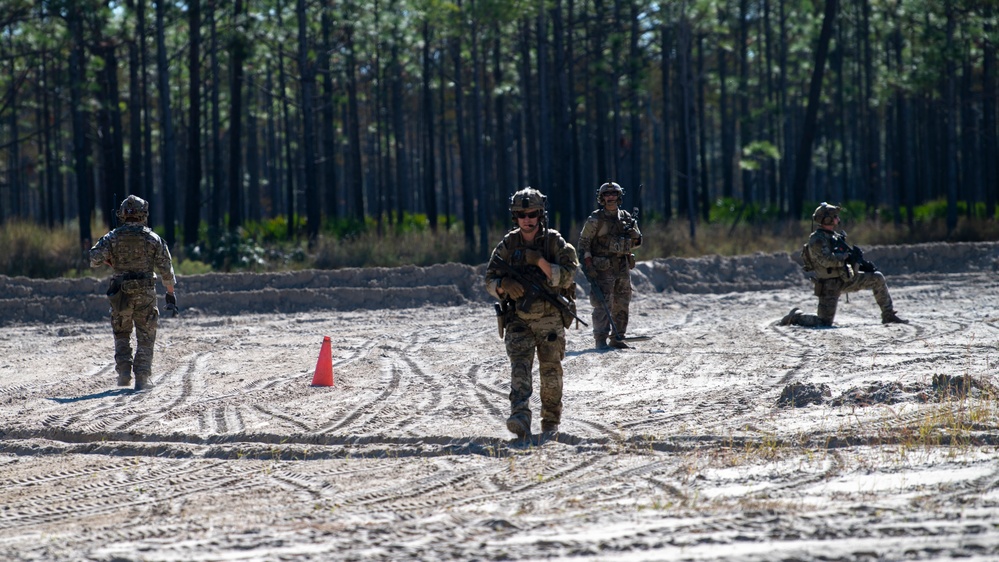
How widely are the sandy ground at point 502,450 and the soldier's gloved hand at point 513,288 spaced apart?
107cm

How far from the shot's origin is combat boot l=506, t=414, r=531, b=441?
25.2 ft

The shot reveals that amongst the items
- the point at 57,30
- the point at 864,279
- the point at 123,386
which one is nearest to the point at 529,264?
the point at 123,386

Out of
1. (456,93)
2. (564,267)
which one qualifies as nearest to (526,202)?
(564,267)

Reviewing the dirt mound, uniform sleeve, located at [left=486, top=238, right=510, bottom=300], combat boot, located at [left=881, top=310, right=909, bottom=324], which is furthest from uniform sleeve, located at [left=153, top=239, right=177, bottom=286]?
combat boot, located at [left=881, top=310, right=909, bottom=324]

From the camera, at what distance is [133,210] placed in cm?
1067

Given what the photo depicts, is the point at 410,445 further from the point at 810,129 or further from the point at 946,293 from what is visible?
the point at 810,129

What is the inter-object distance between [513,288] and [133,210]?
16.0ft

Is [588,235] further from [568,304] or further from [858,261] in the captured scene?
[568,304]

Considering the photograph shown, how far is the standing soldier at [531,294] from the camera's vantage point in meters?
7.65

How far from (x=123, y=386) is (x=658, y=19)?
2634 cm

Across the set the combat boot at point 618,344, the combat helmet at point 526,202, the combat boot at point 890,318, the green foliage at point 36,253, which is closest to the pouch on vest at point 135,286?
Answer: the combat helmet at point 526,202

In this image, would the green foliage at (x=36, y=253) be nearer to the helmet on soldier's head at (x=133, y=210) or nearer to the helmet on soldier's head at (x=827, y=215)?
the helmet on soldier's head at (x=133, y=210)

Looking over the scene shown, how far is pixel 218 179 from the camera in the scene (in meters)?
32.3

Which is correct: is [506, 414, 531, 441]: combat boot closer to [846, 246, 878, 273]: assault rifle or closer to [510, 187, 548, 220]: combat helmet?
[510, 187, 548, 220]: combat helmet
